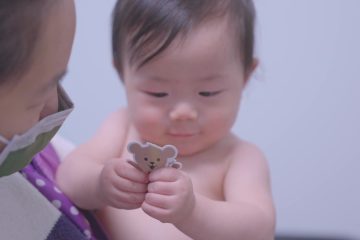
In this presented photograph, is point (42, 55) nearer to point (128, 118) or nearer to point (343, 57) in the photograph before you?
point (128, 118)

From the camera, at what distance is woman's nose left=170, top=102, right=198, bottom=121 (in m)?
0.76

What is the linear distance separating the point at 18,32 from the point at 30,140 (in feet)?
0.50

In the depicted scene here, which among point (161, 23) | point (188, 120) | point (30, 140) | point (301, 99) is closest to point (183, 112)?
point (188, 120)

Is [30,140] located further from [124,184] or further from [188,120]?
[188,120]

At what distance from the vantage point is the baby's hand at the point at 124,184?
66 cm

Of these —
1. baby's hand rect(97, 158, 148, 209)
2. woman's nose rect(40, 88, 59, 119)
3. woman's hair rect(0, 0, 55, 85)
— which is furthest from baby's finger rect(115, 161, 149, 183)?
woman's hair rect(0, 0, 55, 85)

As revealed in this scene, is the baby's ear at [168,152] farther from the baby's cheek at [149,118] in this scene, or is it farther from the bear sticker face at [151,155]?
the baby's cheek at [149,118]

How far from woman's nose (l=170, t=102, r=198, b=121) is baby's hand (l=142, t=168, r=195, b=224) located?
13 centimetres

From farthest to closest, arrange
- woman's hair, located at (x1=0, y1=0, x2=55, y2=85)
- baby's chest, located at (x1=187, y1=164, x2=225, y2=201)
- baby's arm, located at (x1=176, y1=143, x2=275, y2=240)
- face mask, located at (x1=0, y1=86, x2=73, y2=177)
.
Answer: baby's chest, located at (x1=187, y1=164, x2=225, y2=201)
baby's arm, located at (x1=176, y1=143, x2=275, y2=240)
face mask, located at (x1=0, y1=86, x2=73, y2=177)
woman's hair, located at (x1=0, y1=0, x2=55, y2=85)

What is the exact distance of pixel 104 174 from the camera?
28.1 inches

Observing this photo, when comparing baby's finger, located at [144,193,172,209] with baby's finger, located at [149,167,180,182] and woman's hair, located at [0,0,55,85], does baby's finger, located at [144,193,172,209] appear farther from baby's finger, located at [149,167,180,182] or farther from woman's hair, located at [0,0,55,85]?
woman's hair, located at [0,0,55,85]

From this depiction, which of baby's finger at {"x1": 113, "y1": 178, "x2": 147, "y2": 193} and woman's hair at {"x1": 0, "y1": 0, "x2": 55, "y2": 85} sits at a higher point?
woman's hair at {"x1": 0, "y1": 0, "x2": 55, "y2": 85}

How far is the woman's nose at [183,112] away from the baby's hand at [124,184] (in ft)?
0.38

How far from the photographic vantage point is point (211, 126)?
799 millimetres
